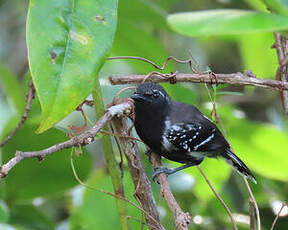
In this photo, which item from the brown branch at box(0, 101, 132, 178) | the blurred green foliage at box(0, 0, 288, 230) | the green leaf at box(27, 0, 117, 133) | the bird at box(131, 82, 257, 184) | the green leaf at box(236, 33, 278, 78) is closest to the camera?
the brown branch at box(0, 101, 132, 178)

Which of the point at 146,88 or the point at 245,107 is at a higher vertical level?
the point at 146,88

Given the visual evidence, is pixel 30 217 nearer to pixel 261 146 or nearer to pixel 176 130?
pixel 176 130

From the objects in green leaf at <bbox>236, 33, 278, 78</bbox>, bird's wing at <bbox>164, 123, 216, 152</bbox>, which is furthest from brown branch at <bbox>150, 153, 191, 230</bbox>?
green leaf at <bbox>236, 33, 278, 78</bbox>

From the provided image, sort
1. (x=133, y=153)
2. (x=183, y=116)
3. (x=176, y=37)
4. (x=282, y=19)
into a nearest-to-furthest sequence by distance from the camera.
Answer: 1. (x=282, y=19)
2. (x=133, y=153)
3. (x=183, y=116)
4. (x=176, y=37)

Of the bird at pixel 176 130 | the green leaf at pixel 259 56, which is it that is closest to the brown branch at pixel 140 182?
the bird at pixel 176 130

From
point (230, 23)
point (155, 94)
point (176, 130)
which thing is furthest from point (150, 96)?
point (230, 23)

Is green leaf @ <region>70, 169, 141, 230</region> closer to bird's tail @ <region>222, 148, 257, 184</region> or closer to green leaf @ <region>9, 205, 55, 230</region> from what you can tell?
green leaf @ <region>9, 205, 55, 230</region>

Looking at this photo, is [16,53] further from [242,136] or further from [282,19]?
[282,19]

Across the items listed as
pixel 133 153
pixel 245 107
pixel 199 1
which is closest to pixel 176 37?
pixel 199 1
